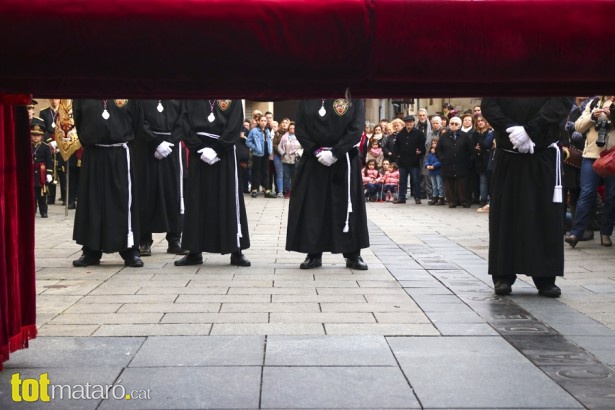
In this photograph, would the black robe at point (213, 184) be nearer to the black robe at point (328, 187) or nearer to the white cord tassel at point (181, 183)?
the black robe at point (328, 187)

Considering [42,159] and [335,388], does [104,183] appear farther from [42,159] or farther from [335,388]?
[42,159]

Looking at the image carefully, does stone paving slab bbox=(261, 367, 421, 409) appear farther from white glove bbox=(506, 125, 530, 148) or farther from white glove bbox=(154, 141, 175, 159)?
white glove bbox=(154, 141, 175, 159)

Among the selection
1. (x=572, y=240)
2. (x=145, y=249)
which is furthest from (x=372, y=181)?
(x=145, y=249)

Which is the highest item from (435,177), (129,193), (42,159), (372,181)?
(42,159)

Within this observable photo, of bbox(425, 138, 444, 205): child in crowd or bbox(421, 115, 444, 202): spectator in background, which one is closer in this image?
bbox(425, 138, 444, 205): child in crowd

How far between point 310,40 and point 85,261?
20.8ft

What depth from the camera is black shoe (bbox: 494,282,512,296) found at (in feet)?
24.0

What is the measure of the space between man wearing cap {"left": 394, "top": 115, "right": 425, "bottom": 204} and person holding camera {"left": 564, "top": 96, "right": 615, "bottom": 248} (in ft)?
32.3

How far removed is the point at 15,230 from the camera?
4.47 meters

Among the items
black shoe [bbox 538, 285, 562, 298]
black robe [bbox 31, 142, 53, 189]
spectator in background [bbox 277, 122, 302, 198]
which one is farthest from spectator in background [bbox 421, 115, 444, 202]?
black shoe [bbox 538, 285, 562, 298]

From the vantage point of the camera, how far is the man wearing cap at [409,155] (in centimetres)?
2122

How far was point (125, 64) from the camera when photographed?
131 inches

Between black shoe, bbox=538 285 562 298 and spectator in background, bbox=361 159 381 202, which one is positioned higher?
spectator in background, bbox=361 159 381 202

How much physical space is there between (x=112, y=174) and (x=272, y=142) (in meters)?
14.5
